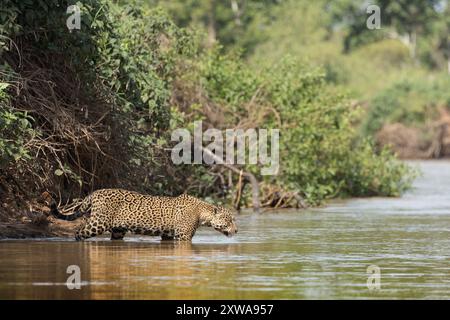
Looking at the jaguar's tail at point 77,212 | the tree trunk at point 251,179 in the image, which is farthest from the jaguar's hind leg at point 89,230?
the tree trunk at point 251,179

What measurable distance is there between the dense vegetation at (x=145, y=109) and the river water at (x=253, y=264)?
1.66 m

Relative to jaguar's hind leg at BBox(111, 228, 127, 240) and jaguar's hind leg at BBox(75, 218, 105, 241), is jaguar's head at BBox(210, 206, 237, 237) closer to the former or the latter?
jaguar's hind leg at BBox(111, 228, 127, 240)

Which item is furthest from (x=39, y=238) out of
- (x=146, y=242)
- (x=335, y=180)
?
(x=335, y=180)

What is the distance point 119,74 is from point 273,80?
789 cm

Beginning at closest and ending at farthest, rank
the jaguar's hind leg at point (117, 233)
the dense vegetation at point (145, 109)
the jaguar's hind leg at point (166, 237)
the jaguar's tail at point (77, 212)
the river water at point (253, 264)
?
the river water at point (253, 264), the jaguar's tail at point (77, 212), the jaguar's hind leg at point (117, 233), the jaguar's hind leg at point (166, 237), the dense vegetation at point (145, 109)

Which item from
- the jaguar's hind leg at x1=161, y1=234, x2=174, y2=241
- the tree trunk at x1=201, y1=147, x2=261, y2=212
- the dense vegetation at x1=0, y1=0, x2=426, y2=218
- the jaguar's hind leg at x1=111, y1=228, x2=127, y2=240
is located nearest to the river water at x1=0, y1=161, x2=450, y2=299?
the jaguar's hind leg at x1=161, y1=234, x2=174, y2=241

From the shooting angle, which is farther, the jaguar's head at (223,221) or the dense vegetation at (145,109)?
the dense vegetation at (145,109)

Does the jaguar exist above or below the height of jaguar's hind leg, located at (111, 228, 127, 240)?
above

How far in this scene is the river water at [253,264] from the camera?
40.5 ft

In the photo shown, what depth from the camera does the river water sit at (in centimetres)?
1235

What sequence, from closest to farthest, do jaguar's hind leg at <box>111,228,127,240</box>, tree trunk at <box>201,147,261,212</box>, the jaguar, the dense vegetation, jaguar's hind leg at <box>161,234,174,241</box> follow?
1. the jaguar
2. jaguar's hind leg at <box>111,228,127,240</box>
3. jaguar's hind leg at <box>161,234,174,241</box>
4. the dense vegetation
5. tree trunk at <box>201,147,261,212</box>

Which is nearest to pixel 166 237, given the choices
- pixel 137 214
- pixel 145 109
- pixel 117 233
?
pixel 117 233

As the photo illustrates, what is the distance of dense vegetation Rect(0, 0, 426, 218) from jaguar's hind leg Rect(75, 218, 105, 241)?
43.9 inches

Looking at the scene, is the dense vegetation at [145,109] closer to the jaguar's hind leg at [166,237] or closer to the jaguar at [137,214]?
the jaguar at [137,214]
